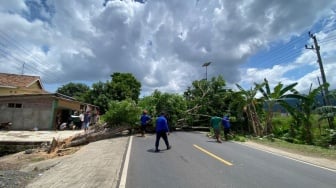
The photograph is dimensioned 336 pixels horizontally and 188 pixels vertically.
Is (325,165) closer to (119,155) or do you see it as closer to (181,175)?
(181,175)

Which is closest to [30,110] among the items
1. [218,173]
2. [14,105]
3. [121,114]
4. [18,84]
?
[14,105]

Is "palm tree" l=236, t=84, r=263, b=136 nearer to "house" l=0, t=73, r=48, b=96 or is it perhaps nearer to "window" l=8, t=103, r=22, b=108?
"window" l=8, t=103, r=22, b=108

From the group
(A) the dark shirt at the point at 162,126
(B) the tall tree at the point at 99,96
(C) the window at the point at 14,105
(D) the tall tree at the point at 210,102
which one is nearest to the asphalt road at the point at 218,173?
(A) the dark shirt at the point at 162,126

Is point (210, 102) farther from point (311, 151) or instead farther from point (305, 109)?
point (311, 151)

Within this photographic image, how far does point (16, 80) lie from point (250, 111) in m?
30.9

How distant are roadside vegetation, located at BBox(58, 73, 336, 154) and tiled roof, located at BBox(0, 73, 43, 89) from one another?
55.1 ft

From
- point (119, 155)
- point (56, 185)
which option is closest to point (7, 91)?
point (119, 155)

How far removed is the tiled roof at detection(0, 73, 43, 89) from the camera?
30.7m

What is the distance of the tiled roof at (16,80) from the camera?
30734 millimetres

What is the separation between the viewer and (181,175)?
23.0 ft

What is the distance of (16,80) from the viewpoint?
32.8 m

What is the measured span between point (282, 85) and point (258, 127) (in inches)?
187

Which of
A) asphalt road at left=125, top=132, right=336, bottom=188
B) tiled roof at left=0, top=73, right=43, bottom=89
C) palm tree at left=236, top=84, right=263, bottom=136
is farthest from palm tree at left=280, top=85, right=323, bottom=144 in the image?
tiled roof at left=0, top=73, right=43, bottom=89

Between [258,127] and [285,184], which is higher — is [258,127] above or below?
above
